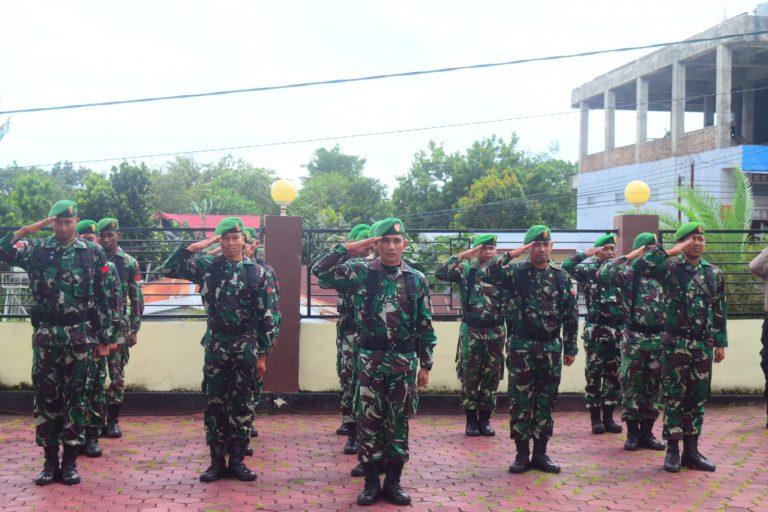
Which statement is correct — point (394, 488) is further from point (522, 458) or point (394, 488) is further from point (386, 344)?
point (522, 458)

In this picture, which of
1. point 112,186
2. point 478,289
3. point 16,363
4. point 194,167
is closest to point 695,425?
point 478,289

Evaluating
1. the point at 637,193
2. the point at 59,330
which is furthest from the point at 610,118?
the point at 59,330

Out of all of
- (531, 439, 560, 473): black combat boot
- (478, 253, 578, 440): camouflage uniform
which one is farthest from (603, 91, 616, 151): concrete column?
(531, 439, 560, 473): black combat boot

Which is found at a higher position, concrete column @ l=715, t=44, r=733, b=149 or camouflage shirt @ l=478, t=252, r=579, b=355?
concrete column @ l=715, t=44, r=733, b=149

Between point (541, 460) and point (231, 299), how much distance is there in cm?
286

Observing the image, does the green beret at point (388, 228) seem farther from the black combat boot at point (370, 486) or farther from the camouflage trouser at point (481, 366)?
the camouflage trouser at point (481, 366)

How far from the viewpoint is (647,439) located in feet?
24.6

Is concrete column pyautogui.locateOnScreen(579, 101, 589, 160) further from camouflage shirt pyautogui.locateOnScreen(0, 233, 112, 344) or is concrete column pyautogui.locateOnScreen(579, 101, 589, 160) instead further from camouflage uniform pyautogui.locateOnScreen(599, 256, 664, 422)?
camouflage shirt pyautogui.locateOnScreen(0, 233, 112, 344)

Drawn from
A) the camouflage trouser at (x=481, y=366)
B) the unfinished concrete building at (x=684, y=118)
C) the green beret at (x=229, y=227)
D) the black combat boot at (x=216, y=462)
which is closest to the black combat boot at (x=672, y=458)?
the camouflage trouser at (x=481, y=366)

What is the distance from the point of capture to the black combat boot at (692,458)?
21.7 feet

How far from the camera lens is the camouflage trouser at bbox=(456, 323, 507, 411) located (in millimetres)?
8109

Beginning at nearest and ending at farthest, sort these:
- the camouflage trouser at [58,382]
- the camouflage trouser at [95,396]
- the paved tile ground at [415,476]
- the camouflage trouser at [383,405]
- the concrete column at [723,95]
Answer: the camouflage trouser at [383,405] < the paved tile ground at [415,476] < the camouflage trouser at [58,382] < the camouflage trouser at [95,396] < the concrete column at [723,95]

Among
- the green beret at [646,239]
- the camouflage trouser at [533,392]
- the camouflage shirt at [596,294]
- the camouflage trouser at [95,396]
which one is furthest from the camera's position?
the camouflage shirt at [596,294]

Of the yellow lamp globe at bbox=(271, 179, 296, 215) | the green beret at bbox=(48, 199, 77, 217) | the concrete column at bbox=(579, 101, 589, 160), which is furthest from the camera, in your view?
the concrete column at bbox=(579, 101, 589, 160)
